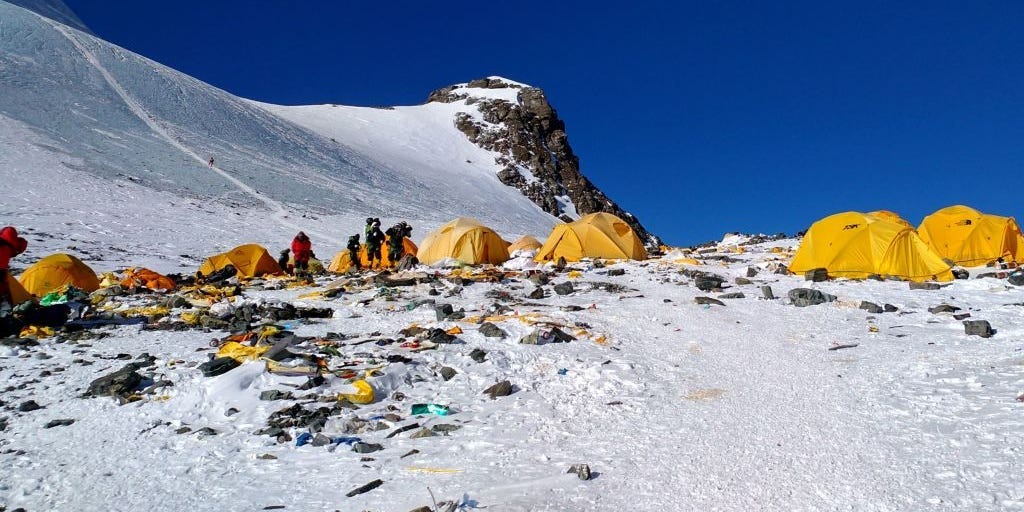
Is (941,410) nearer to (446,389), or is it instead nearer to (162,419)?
(446,389)

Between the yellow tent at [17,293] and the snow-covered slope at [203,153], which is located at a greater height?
the snow-covered slope at [203,153]

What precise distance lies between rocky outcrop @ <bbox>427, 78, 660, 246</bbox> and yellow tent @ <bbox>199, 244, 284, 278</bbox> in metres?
62.9

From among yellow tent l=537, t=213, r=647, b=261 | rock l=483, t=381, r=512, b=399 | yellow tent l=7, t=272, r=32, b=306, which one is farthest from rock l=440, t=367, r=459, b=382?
yellow tent l=537, t=213, r=647, b=261

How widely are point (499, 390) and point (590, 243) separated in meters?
15.0

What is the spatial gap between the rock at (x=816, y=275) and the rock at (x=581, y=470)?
11980mm

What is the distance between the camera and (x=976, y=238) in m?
18.7

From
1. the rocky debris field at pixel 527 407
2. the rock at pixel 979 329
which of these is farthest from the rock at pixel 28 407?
the rock at pixel 979 329

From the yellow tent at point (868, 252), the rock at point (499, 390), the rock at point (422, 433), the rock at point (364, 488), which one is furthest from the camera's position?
the yellow tent at point (868, 252)

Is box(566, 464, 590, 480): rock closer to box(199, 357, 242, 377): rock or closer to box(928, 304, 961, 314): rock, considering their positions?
box(199, 357, 242, 377): rock

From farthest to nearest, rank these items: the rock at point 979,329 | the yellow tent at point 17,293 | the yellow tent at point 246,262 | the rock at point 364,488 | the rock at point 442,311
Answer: the yellow tent at point 246,262 → the yellow tent at point 17,293 → the rock at point 442,311 → the rock at point 979,329 → the rock at point 364,488

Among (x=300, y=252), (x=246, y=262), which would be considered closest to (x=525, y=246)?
(x=300, y=252)

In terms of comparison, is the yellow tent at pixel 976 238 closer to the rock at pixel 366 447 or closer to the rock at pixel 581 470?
the rock at pixel 581 470

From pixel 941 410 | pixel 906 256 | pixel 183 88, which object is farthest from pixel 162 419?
pixel 183 88

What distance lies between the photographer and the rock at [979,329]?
8926mm
